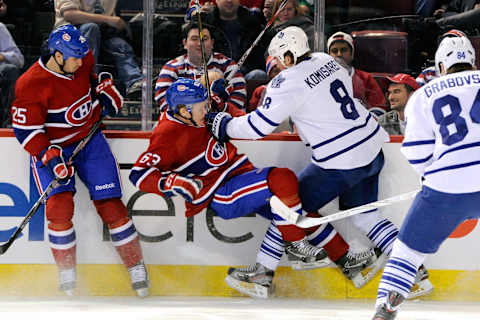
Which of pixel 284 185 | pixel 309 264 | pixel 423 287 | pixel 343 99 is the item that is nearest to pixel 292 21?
pixel 343 99

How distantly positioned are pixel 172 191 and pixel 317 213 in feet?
2.38

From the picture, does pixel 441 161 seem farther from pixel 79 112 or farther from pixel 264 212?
pixel 79 112

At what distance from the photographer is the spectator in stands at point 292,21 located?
12.2 ft

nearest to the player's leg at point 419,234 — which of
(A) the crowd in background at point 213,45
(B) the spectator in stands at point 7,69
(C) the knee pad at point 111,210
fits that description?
(A) the crowd in background at point 213,45

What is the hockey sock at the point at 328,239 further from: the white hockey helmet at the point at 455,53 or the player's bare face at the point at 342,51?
the white hockey helmet at the point at 455,53

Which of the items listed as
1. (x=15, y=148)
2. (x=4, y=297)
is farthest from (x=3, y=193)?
(x=4, y=297)

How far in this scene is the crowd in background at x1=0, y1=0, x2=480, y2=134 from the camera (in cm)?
369

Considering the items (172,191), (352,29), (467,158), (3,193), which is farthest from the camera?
(352,29)

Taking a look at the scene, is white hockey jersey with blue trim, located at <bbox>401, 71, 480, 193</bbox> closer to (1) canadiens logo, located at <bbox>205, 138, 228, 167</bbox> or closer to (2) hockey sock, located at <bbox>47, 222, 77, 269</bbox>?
(1) canadiens logo, located at <bbox>205, 138, 228, 167</bbox>

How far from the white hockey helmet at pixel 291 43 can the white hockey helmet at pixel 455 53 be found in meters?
0.69

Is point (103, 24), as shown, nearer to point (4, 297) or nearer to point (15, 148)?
point (15, 148)

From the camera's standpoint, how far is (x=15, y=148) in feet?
11.7

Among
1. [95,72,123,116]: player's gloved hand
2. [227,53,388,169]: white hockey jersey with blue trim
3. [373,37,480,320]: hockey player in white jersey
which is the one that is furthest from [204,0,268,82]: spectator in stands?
[373,37,480,320]: hockey player in white jersey

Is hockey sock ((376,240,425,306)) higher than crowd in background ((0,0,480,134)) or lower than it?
lower
